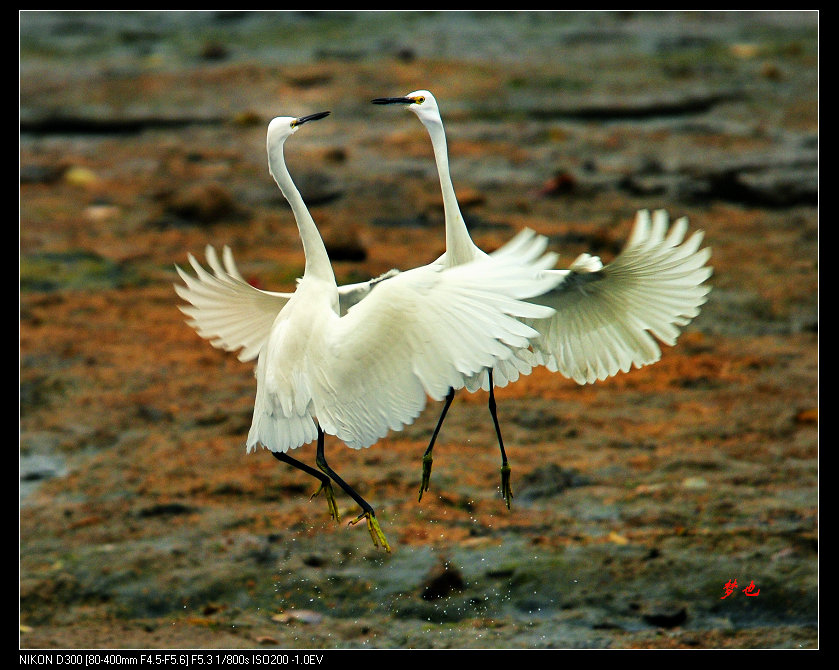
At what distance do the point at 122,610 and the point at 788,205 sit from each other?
9.65m

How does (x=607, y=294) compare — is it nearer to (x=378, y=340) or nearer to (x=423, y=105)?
(x=423, y=105)

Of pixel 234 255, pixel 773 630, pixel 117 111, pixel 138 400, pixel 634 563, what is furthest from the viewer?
pixel 117 111

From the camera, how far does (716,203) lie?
1419 cm

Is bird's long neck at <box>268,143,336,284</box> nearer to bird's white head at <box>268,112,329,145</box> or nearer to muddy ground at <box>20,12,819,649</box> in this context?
bird's white head at <box>268,112,329,145</box>

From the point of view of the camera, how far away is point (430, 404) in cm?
995

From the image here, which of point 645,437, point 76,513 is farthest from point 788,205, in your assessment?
point 76,513

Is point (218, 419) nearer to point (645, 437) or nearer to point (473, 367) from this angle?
point (645, 437)

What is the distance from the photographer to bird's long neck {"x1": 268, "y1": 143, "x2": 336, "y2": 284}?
569 centimetres

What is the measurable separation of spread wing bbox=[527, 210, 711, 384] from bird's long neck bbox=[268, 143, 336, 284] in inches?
44.0

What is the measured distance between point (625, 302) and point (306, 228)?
1.65 m
